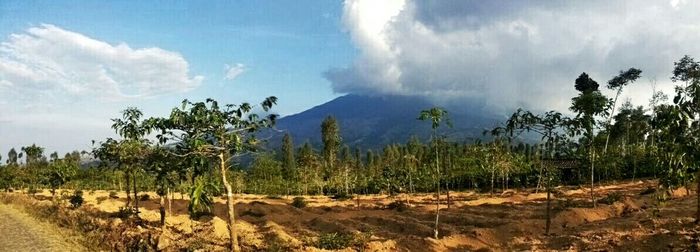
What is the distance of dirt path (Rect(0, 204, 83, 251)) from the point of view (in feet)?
66.4

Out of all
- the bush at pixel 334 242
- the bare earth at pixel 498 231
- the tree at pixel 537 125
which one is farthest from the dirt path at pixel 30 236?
the tree at pixel 537 125

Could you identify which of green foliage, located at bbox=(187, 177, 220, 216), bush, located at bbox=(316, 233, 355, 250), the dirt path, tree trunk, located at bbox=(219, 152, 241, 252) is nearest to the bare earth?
the dirt path

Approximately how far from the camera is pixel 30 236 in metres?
23.3

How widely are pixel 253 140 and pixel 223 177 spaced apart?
51.9 inches

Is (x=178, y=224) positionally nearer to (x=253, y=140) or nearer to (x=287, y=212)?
(x=287, y=212)

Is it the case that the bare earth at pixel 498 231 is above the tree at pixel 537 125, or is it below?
below

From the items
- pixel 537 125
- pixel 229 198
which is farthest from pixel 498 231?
pixel 229 198

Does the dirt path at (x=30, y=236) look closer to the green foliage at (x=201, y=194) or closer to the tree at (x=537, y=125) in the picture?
the green foliage at (x=201, y=194)

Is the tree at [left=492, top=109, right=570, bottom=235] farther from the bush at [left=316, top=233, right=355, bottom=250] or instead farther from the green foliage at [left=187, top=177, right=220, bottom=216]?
the green foliage at [left=187, top=177, right=220, bottom=216]

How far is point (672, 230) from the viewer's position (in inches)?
594

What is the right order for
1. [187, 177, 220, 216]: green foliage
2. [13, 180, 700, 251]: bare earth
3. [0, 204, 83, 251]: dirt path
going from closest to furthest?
[187, 177, 220, 216]: green foliage < [13, 180, 700, 251]: bare earth < [0, 204, 83, 251]: dirt path

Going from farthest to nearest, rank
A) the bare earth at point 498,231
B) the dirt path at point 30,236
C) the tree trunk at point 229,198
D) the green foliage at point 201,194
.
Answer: the dirt path at point 30,236, the bare earth at point 498,231, the tree trunk at point 229,198, the green foliage at point 201,194

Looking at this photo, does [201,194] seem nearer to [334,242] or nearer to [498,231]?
[334,242]

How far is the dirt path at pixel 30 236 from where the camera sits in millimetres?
20234
